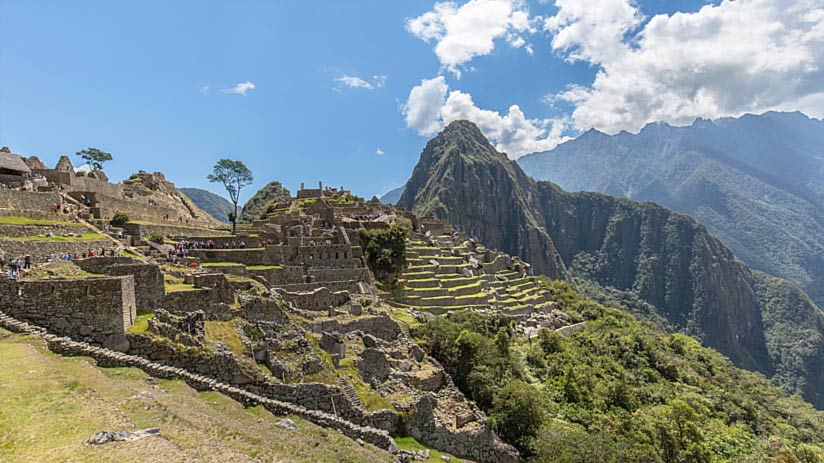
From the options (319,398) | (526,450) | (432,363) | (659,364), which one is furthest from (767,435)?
(319,398)

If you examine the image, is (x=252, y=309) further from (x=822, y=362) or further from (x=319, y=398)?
(x=822, y=362)

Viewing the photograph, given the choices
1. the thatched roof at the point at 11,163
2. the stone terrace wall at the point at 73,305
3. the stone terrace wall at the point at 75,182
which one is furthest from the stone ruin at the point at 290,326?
the thatched roof at the point at 11,163

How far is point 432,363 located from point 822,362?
18348 cm

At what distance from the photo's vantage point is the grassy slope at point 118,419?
21.2 ft

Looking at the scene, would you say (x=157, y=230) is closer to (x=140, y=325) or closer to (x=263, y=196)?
(x=140, y=325)

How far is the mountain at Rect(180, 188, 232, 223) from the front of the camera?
130m

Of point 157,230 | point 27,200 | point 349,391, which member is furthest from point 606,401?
point 27,200

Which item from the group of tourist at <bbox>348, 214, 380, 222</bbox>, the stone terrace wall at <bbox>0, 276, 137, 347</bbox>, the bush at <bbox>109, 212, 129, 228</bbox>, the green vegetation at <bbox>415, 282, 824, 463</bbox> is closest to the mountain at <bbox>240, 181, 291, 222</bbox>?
the group of tourist at <bbox>348, 214, 380, 222</bbox>

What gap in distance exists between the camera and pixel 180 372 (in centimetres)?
1171

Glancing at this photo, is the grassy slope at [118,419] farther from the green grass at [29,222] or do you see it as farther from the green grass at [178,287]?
the green grass at [29,222]

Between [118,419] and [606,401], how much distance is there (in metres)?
29.5

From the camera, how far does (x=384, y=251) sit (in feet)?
114

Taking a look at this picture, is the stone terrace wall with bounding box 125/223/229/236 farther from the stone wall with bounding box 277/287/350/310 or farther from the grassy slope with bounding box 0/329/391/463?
the grassy slope with bounding box 0/329/391/463

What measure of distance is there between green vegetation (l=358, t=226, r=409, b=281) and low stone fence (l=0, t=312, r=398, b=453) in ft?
65.4
